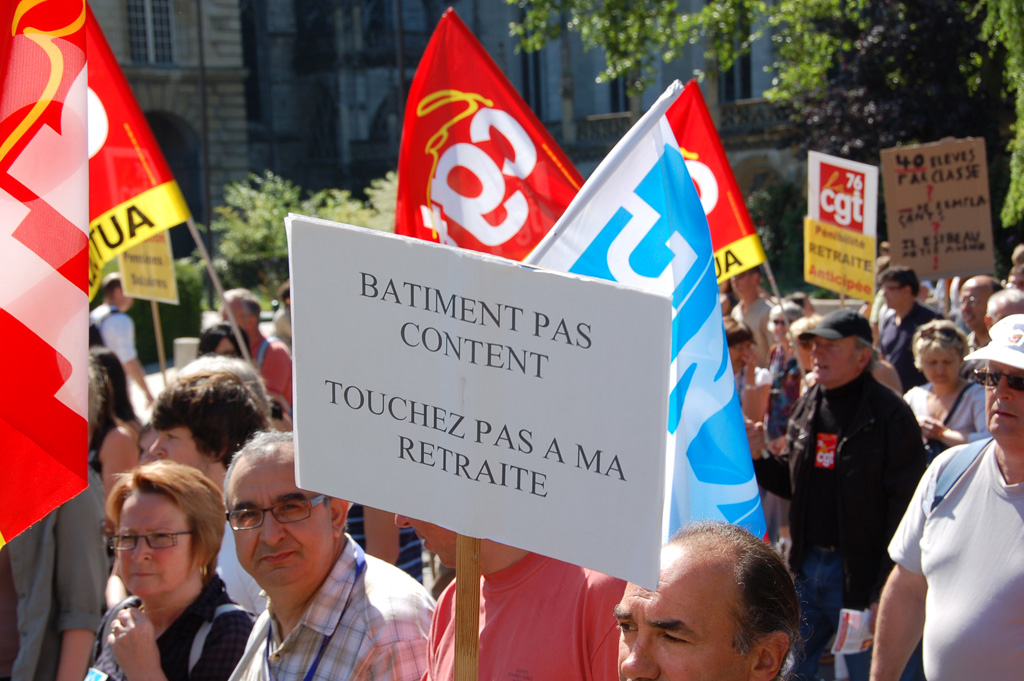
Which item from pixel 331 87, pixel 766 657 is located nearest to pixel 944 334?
pixel 766 657

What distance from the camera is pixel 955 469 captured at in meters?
3.14

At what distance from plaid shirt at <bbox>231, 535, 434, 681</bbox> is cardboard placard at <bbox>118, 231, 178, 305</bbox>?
5.55 meters

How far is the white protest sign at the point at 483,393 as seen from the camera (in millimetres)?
1863

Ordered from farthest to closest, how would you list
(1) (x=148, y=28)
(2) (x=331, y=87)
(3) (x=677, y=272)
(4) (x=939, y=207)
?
(2) (x=331, y=87) < (1) (x=148, y=28) < (4) (x=939, y=207) < (3) (x=677, y=272)

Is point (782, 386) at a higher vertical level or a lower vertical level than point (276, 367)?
lower

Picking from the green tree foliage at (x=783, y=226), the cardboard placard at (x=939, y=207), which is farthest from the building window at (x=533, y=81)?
the cardboard placard at (x=939, y=207)

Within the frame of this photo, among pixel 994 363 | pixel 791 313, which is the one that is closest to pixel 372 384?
pixel 994 363

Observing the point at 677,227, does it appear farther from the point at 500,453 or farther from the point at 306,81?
the point at 306,81

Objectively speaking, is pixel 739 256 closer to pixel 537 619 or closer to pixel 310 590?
pixel 310 590

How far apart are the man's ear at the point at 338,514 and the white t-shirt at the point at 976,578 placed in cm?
159

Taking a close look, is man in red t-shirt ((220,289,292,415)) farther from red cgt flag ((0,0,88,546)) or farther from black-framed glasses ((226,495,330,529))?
red cgt flag ((0,0,88,546))

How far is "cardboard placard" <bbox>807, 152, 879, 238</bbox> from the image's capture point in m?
7.86

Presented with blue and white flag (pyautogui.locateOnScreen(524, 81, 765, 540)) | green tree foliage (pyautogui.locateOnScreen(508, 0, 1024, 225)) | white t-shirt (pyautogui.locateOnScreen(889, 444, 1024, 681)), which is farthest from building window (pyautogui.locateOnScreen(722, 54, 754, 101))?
blue and white flag (pyautogui.locateOnScreen(524, 81, 765, 540))

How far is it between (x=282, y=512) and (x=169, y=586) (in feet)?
1.63
